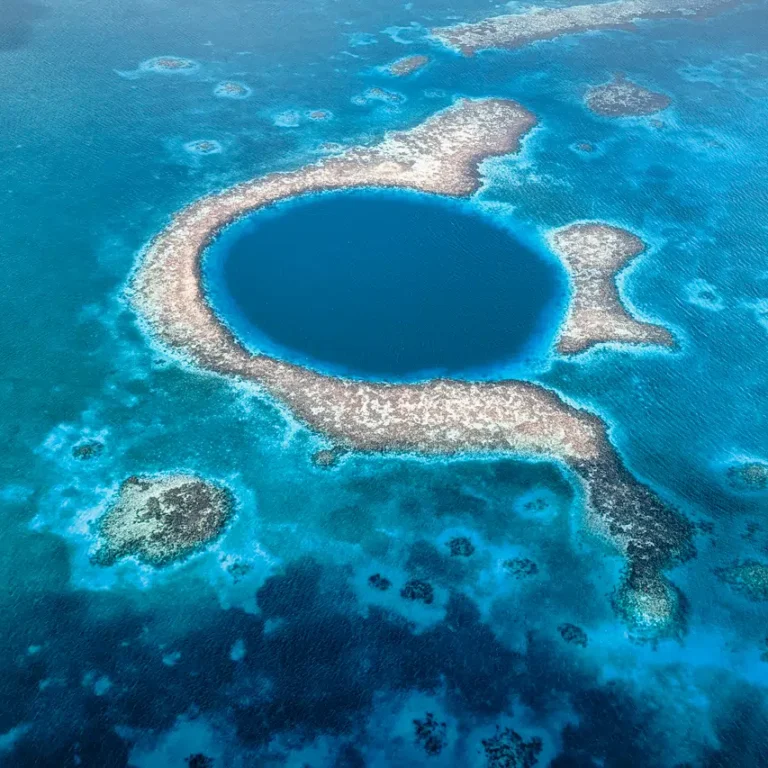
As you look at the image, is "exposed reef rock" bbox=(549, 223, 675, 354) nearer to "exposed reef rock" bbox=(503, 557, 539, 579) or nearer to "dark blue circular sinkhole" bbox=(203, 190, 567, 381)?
"dark blue circular sinkhole" bbox=(203, 190, 567, 381)

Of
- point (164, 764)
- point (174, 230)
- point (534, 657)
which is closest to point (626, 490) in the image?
point (534, 657)

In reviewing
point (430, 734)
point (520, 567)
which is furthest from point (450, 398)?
point (430, 734)

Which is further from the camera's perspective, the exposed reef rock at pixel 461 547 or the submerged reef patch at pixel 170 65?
the submerged reef patch at pixel 170 65

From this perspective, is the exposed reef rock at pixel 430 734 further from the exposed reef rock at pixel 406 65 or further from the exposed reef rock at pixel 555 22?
the exposed reef rock at pixel 555 22

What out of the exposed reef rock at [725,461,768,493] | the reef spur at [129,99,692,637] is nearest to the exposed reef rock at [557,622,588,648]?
the reef spur at [129,99,692,637]

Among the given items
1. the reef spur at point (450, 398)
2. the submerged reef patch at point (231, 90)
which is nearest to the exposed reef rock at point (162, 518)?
the reef spur at point (450, 398)

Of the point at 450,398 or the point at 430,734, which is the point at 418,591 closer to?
the point at 430,734
